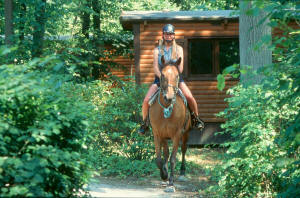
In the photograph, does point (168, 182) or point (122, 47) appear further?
point (122, 47)

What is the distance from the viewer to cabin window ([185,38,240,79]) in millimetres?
18531

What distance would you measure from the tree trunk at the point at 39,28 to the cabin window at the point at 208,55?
16.8ft

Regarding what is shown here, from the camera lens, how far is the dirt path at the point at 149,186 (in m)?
9.77

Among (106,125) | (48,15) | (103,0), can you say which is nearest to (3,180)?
(106,125)

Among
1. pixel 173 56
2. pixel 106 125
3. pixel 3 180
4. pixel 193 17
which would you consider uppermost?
pixel 193 17

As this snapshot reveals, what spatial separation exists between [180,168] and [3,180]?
8169mm

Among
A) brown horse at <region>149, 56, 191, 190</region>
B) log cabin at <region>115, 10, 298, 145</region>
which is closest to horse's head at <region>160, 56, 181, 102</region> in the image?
brown horse at <region>149, 56, 191, 190</region>

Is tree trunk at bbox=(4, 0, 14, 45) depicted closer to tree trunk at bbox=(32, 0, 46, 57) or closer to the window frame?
tree trunk at bbox=(32, 0, 46, 57)

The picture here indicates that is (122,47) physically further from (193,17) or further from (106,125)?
(106,125)

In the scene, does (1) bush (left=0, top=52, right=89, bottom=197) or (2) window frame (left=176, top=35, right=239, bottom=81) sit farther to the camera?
(2) window frame (left=176, top=35, right=239, bottom=81)

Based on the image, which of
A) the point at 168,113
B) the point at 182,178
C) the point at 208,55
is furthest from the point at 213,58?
the point at 168,113

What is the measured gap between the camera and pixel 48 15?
696 inches

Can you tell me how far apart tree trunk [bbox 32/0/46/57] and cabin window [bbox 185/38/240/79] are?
512 cm

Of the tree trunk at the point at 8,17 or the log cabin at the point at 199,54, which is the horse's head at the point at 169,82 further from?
the log cabin at the point at 199,54
